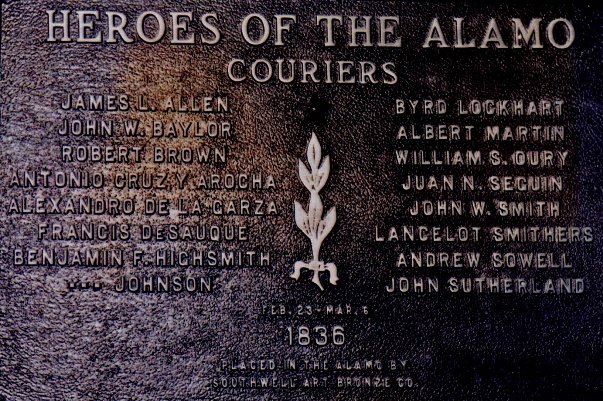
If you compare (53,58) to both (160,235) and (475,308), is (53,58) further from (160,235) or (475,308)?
(475,308)

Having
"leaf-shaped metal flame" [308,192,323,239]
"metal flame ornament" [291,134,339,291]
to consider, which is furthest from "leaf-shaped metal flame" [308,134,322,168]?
"leaf-shaped metal flame" [308,192,323,239]

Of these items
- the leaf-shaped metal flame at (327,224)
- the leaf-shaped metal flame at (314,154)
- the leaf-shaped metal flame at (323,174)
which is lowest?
the leaf-shaped metal flame at (327,224)

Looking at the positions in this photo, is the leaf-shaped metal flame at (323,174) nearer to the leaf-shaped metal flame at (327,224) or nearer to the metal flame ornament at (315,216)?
the metal flame ornament at (315,216)

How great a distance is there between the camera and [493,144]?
3398 millimetres

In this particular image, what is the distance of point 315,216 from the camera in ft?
10.9

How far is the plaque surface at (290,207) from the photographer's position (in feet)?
10.8

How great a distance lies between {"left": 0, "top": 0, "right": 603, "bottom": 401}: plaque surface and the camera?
10.8 feet

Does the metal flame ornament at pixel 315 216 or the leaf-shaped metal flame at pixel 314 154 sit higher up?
the leaf-shaped metal flame at pixel 314 154

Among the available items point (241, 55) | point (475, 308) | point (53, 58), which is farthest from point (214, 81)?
point (475, 308)

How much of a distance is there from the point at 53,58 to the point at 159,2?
53 centimetres

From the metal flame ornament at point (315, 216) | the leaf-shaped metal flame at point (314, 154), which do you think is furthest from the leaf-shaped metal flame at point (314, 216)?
the leaf-shaped metal flame at point (314, 154)

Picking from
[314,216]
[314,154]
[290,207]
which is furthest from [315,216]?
[314,154]

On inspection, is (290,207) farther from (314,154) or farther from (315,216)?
(314,154)

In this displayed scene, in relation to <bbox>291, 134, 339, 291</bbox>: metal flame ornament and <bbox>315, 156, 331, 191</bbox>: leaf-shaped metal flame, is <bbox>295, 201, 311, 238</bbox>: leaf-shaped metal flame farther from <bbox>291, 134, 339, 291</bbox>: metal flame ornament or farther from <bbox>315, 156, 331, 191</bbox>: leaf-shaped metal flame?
<bbox>315, 156, 331, 191</bbox>: leaf-shaped metal flame
